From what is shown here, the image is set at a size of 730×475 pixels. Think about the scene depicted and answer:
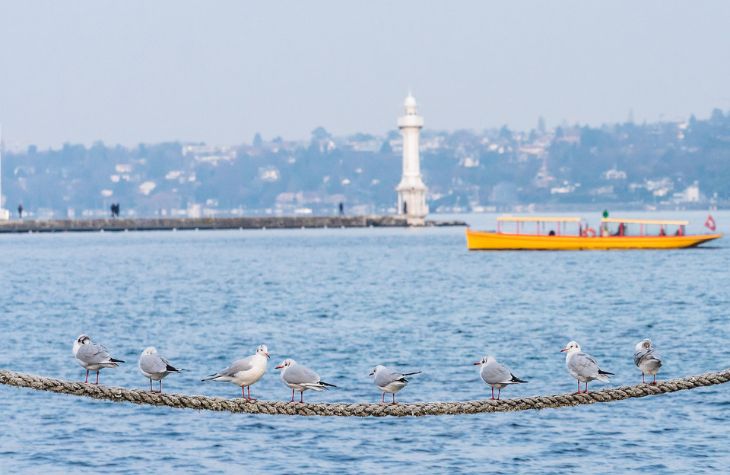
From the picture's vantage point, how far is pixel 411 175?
488 feet

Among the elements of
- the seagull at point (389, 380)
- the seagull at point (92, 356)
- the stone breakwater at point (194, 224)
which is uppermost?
the stone breakwater at point (194, 224)

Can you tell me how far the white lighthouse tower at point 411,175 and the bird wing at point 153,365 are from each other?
13001 centimetres

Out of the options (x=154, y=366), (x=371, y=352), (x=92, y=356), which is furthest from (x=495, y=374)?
(x=371, y=352)

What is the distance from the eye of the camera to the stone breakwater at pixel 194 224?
150 metres

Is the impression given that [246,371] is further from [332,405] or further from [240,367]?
[332,405]

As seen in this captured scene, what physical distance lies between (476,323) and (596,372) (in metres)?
21.4

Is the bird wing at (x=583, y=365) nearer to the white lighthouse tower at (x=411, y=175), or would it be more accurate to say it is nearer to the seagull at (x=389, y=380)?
the seagull at (x=389, y=380)

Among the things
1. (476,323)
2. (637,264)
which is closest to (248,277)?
(637,264)

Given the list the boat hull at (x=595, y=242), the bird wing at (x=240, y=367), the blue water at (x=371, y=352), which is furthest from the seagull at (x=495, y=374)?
the boat hull at (x=595, y=242)

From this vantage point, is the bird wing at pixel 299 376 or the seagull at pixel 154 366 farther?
the seagull at pixel 154 366

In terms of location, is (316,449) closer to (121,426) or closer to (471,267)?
A: (121,426)

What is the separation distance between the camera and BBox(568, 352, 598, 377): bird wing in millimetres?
17594

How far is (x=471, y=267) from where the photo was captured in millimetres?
72312

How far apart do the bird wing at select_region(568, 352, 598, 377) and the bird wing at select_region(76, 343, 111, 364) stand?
5.61 meters
